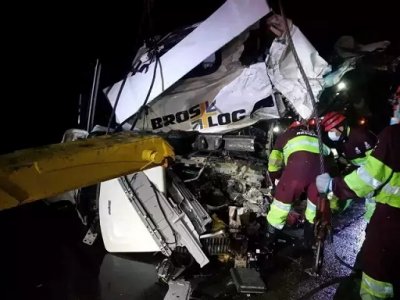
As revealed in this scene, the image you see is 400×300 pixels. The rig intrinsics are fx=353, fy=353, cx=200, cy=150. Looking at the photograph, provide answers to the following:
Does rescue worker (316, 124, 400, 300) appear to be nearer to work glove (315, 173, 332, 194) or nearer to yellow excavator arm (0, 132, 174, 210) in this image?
work glove (315, 173, 332, 194)

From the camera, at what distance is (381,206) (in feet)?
10.8

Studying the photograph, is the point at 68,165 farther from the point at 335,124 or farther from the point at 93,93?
the point at 335,124

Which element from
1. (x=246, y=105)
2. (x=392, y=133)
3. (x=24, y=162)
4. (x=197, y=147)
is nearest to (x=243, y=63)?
(x=246, y=105)

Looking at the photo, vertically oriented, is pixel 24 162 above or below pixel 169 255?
above

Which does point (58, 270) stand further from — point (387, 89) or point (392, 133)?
point (387, 89)

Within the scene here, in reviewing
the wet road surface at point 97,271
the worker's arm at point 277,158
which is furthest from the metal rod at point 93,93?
the worker's arm at point 277,158

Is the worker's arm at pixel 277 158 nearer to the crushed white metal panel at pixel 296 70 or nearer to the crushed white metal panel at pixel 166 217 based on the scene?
the crushed white metal panel at pixel 296 70

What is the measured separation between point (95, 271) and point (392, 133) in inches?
140

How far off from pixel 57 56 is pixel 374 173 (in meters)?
6.10

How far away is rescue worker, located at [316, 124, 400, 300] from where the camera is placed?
9.84ft

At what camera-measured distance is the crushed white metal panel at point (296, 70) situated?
159 inches

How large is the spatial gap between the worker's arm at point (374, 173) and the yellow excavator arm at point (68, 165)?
1.82 meters

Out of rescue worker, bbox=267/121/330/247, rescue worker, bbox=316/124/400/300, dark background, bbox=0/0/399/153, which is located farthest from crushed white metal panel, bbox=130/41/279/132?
rescue worker, bbox=316/124/400/300

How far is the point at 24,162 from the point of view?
2.25m
